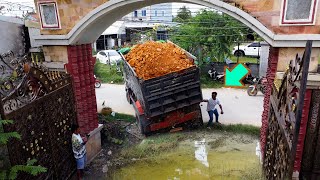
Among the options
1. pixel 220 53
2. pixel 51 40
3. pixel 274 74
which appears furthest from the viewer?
pixel 220 53

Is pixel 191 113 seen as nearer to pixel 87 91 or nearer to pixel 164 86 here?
pixel 164 86

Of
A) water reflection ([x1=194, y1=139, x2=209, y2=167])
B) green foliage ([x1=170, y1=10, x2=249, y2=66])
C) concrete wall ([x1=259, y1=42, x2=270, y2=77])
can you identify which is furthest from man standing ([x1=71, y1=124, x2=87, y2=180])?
green foliage ([x1=170, y1=10, x2=249, y2=66])

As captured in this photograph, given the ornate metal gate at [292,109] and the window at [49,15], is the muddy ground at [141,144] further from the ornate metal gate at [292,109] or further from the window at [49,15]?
the ornate metal gate at [292,109]

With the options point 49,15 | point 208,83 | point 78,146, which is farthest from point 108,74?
point 78,146

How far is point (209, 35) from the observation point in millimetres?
15688

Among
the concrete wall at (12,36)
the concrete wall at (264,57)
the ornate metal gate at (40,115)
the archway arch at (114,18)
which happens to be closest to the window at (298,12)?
the archway arch at (114,18)

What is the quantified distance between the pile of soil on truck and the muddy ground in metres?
2.00

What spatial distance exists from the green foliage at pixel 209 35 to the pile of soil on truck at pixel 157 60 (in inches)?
302

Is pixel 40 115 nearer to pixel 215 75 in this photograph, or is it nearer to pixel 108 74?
pixel 215 75

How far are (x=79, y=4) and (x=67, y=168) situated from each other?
12.1ft

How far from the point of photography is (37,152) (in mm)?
4645

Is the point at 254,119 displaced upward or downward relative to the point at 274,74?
downward

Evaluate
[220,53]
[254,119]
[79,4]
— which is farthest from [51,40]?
[220,53]
